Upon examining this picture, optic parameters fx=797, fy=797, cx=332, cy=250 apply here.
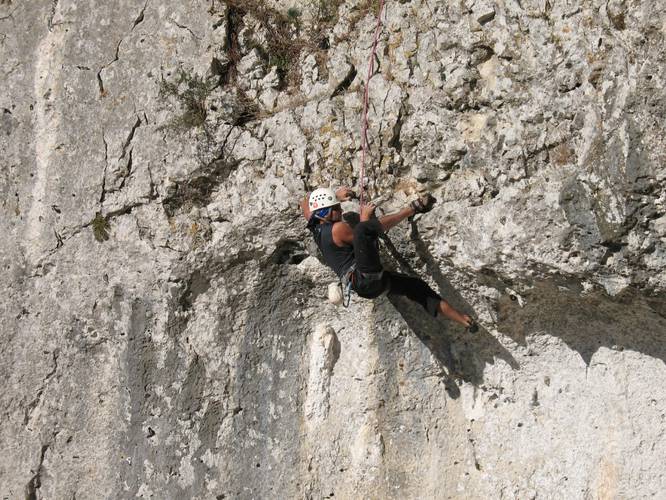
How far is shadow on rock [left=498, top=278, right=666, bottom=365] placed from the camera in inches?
211

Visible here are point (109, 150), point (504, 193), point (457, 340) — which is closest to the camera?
point (504, 193)

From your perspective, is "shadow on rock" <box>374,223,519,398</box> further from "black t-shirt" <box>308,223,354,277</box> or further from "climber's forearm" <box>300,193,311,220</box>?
"climber's forearm" <box>300,193,311,220</box>

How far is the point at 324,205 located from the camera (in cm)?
589

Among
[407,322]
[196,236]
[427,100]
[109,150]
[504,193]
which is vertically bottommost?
[407,322]

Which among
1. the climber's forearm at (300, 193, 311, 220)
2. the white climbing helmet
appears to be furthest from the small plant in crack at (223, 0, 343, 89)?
the white climbing helmet

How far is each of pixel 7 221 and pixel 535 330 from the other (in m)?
4.96

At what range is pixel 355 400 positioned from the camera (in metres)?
6.71

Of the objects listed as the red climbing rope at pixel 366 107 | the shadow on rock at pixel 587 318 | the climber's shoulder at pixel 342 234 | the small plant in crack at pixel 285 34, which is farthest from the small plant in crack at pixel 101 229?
the shadow on rock at pixel 587 318

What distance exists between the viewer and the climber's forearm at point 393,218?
18.8ft

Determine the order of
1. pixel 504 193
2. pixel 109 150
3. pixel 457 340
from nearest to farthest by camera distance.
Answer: pixel 504 193 → pixel 457 340 → pixel 109 150

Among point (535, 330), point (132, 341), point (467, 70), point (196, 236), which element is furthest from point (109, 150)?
point (535, 330)

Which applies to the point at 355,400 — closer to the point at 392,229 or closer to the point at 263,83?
the point at 392,229

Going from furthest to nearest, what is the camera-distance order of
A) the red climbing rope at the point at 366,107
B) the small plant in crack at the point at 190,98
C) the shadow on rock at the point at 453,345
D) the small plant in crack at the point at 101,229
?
the small plant in crack at the point at 101,229, the small plant in crack at the point at 190,98, the shadow on rock at the point at 453,345, the red climbing rope at the point at 366,107

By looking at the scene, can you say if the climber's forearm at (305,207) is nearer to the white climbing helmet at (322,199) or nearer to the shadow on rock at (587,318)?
the white climbing helmet at (322,199)
